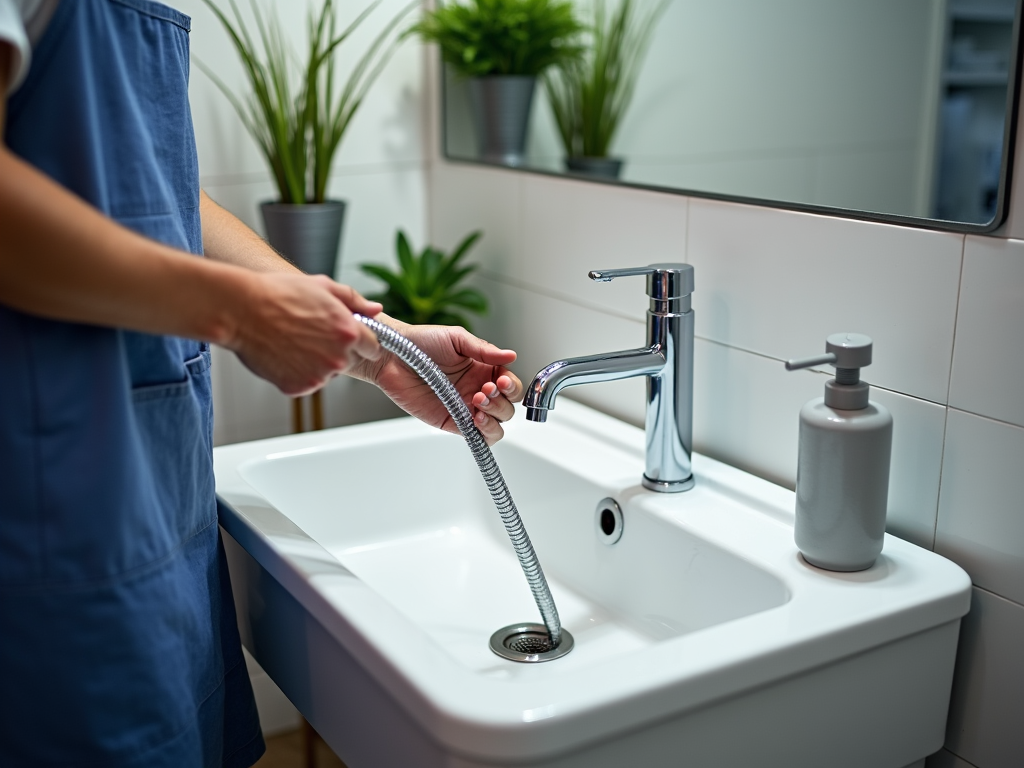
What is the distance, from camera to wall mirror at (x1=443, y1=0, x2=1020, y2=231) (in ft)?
4.77

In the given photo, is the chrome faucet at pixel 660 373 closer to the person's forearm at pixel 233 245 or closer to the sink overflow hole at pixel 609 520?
the sink overflow hole at pixel 609 520

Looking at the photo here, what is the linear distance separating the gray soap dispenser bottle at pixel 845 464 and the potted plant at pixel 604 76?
699mm

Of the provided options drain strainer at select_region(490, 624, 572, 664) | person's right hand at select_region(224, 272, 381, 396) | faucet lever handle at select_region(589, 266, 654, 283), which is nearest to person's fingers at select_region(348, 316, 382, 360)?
person's right hand at select_region(224, 272, 381, 396)

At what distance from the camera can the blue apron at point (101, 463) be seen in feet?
2.30

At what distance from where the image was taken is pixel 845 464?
2.69 feet

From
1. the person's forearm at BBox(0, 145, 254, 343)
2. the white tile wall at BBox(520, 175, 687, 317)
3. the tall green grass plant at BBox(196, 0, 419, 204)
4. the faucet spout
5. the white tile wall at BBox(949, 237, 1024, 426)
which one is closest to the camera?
the person's forearm at BBox(0, 145, 254, 343)

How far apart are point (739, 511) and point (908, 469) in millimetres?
160

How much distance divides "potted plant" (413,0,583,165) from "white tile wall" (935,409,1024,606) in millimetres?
785

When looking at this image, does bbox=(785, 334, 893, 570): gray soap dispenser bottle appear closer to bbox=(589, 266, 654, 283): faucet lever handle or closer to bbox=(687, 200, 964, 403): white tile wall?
bbox=(687, 200, 964, 403): white tile wall

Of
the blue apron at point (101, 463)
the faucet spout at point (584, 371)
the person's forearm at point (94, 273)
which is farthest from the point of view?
the faucet spout at point (584, 371)

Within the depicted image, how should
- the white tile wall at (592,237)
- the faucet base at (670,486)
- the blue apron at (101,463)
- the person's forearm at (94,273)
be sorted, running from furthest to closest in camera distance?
the white tile wall at (592,237)
the faucet base at (670,486)
the blue apron at (101,463)
the person's forearm at (94,273)

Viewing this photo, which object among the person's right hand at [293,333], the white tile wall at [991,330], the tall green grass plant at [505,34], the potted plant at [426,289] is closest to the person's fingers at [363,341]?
the person's right hand at [293,333]

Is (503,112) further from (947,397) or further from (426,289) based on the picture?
(947,397)

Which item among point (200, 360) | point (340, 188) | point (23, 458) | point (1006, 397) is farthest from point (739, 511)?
point (340, 188)
